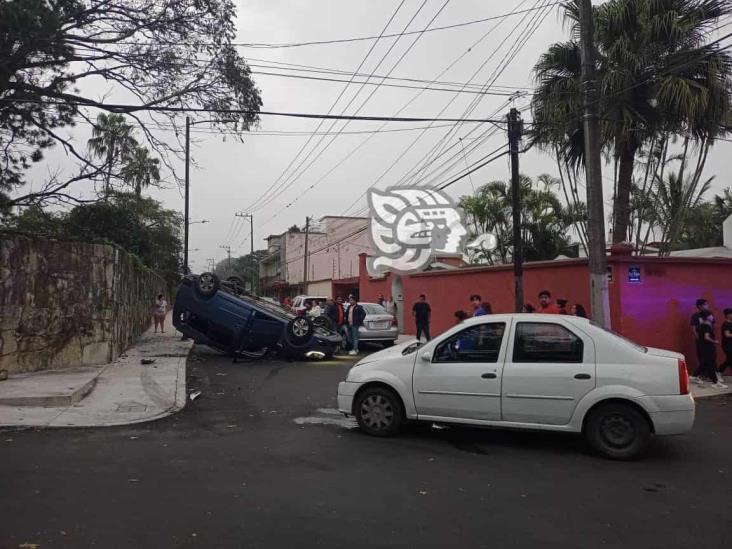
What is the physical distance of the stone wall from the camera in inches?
408

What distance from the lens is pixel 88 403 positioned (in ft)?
28.4

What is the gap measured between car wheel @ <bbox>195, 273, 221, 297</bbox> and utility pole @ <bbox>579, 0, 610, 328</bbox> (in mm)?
8543

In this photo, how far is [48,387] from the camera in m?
9.16

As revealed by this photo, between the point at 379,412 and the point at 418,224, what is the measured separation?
22.1 m

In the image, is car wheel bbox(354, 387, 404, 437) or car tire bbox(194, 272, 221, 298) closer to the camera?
car wheel bbox(354, 387, 404, 437)

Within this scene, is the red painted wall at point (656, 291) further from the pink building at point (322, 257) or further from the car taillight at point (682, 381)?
the pink building at point (322, 257)

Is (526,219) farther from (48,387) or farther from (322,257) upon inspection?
(322,257)

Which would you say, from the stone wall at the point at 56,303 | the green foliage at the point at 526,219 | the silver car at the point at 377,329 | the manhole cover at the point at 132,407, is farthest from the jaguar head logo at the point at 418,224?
the manhole cover at the point at 132,407

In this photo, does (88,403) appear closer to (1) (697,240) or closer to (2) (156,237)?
(1) (697,240)

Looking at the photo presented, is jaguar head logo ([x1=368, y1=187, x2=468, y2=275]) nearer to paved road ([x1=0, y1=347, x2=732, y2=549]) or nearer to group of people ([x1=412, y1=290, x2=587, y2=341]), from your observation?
group of people ([x1=412, y1=290, x2=587, y2=341])

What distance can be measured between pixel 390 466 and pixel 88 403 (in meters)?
5.17

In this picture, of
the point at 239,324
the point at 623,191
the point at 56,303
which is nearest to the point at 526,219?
the point at 623,191

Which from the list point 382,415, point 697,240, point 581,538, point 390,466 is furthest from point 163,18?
point 697,240

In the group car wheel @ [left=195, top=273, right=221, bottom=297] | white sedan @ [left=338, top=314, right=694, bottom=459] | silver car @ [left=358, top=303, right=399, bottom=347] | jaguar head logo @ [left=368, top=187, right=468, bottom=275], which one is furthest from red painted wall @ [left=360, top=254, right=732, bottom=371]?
jaguar head logo @ [left=368, top=187, right=468, bottom=275]
